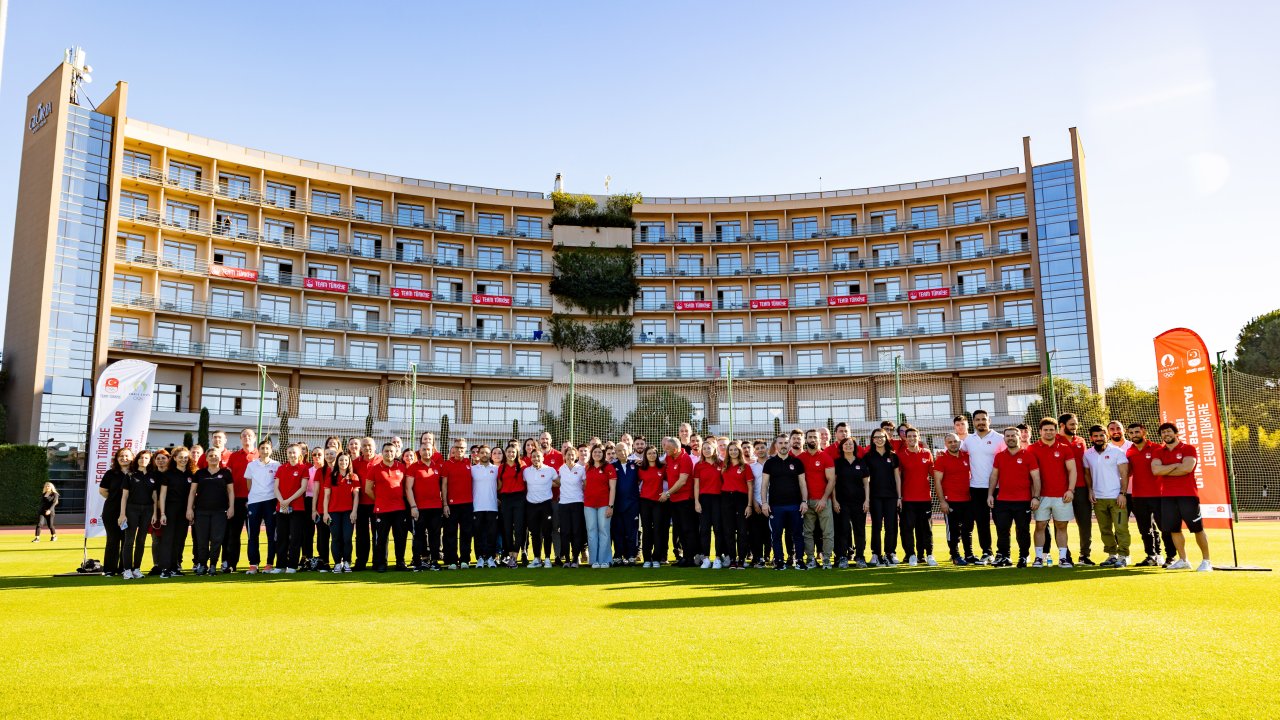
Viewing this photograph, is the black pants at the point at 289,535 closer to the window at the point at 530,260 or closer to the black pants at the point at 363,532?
the black pants at the point at 363,532

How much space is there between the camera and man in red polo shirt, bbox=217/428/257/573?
11031mm

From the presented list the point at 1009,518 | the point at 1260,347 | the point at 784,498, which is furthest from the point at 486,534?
the point at 1260,347

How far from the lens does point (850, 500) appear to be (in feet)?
34.5

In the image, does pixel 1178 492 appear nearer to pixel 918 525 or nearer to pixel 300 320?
pixel 918 525

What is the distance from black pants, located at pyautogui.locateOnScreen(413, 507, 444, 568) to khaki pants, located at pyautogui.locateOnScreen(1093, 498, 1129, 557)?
8.48 meters

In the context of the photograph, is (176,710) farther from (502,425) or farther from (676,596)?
(502,425)

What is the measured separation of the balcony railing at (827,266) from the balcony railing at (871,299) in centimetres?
191

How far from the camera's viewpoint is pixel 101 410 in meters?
12.9

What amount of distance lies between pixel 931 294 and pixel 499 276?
100 ft

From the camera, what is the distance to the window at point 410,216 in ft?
186

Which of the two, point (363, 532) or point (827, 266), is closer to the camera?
point (363, 532)

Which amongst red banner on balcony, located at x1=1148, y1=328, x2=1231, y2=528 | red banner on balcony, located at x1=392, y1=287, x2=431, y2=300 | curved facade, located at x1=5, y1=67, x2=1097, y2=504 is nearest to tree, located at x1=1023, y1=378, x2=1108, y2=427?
A: red banner on balcony, located at x1=1148, y1=328, x2=1231, y2=528

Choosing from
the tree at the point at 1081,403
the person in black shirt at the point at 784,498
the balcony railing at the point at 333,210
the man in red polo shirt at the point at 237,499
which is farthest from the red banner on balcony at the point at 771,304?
the man in red polo shirt at the point at 237,499

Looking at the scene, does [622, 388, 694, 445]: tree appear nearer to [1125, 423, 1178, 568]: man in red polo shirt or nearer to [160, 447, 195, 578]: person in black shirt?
[160, 447, 195, 578]: person in black shirt
